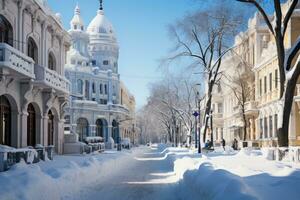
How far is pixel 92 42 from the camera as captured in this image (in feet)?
289

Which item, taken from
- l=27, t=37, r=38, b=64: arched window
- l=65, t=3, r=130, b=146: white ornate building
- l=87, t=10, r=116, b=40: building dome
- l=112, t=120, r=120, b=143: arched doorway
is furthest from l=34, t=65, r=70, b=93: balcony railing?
l=87, t=10, r=116, b=40: building dome

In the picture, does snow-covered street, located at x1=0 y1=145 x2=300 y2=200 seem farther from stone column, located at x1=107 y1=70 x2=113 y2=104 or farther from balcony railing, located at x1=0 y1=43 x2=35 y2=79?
stone column, located at x1=107 y1=70 x2=113 y2=104

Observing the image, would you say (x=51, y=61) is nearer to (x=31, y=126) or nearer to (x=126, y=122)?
(x=31, y=126)

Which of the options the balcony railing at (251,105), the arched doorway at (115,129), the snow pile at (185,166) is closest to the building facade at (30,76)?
the snow pile at (185,166)

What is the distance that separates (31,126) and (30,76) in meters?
5.88

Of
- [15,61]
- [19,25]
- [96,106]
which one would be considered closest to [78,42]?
[96,106]

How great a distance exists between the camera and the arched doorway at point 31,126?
28.0 metres

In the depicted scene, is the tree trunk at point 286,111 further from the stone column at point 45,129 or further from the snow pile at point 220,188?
the stone column at point 45,129

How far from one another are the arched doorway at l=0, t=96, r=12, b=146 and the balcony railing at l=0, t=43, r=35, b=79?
82.0 inches

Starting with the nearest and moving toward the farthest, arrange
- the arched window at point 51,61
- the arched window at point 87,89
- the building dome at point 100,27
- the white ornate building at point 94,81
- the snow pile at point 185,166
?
the snow pile at point 185,166 → the arched window at point 51,61 → the white ornate building at point 94,81 → the arched window at point 87,89 → the building dome at point 100,27

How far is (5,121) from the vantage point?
24594 mm

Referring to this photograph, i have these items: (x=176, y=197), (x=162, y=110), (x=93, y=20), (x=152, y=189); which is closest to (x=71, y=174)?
(x=152, y=189)

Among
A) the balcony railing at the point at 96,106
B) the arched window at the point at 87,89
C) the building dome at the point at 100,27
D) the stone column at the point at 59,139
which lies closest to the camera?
the stone column at the point at 59,139

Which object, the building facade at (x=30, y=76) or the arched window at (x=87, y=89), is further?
the arched window at (x=87, y=89)
